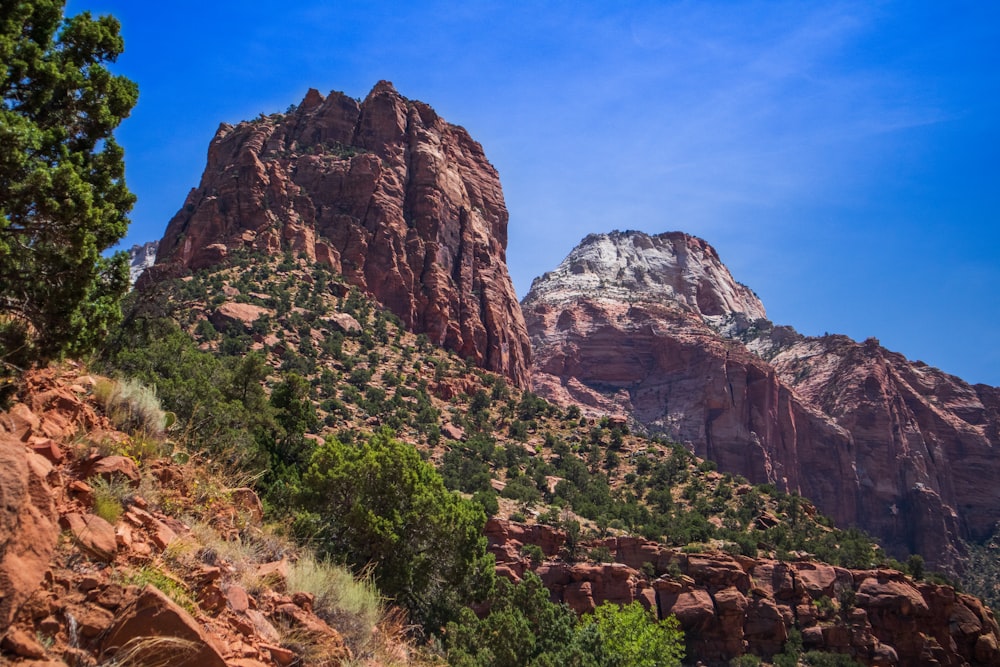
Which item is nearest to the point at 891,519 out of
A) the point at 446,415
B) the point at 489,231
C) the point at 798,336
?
the point at 798,336

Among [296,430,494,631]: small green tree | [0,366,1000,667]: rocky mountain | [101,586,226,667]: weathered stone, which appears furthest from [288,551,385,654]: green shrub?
[296,430,494,631]: small green tree

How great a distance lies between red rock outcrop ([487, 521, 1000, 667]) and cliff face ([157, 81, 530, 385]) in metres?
38.7

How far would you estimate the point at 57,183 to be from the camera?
7.81m

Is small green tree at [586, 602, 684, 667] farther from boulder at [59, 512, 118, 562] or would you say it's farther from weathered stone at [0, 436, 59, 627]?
weathered stone at [0, 436, 59, 627]

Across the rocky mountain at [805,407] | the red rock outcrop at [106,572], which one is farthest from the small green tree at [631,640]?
the rocky mountain at [805,407]

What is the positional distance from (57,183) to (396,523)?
8.53 meters

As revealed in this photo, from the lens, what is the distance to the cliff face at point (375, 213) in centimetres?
6944

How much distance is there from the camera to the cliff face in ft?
228

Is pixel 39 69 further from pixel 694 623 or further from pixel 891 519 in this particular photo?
pixel 891 519

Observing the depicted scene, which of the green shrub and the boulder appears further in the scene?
the green shrub

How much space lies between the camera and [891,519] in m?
109

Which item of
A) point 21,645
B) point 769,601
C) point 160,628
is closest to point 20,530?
point 21,645

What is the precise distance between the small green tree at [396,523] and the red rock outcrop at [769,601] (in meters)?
22.2

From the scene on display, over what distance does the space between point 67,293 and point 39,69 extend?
2755 millimetres
